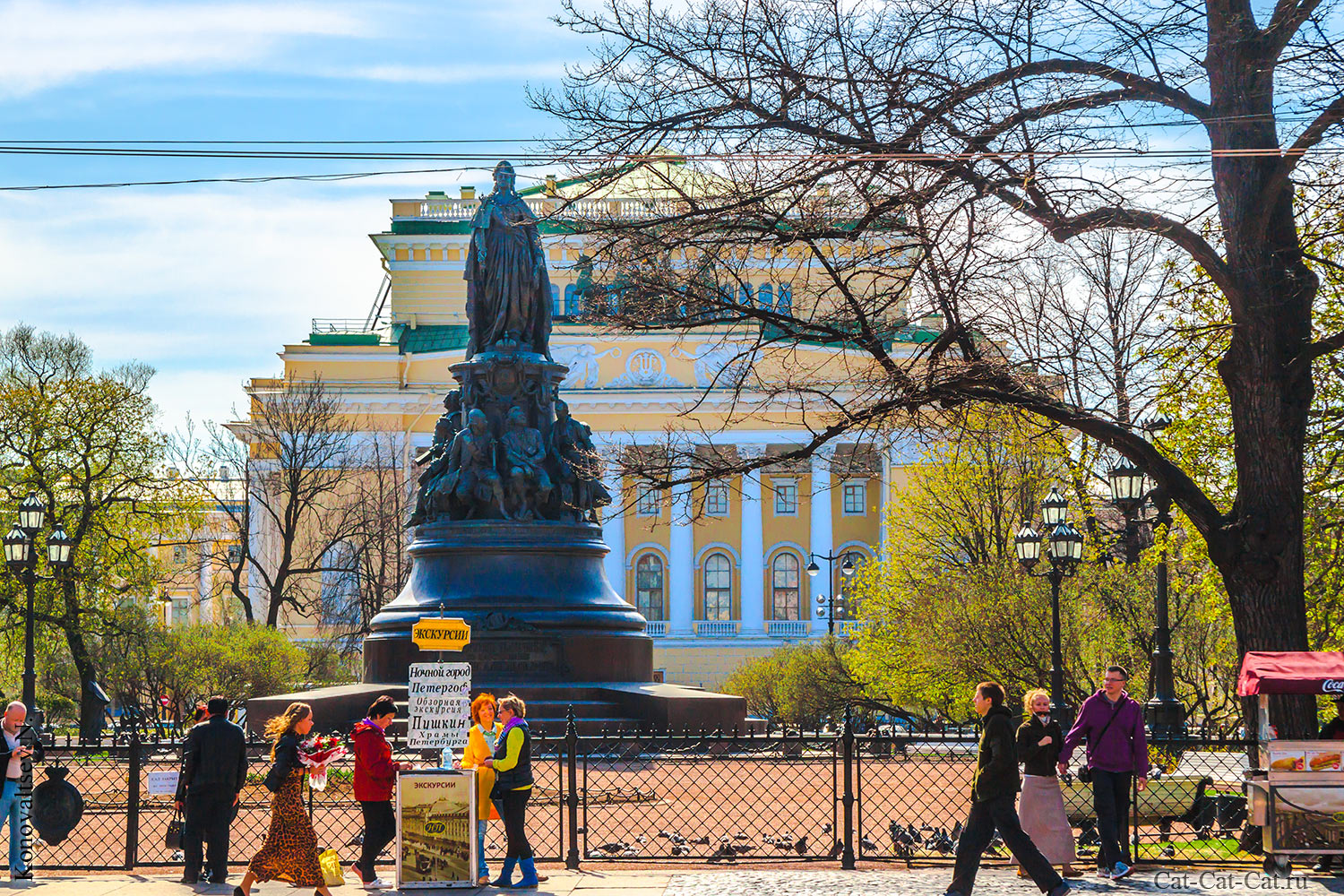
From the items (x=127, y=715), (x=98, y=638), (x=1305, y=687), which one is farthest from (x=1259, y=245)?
(x=98, y=638)

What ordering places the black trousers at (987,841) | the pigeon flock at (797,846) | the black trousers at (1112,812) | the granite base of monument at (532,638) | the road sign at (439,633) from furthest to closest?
the granite base of monument at (532,638) < the pigeon flock at (797,846) < the road sign at (439,633) < the black trousers at (1112,812) < the black trousers at (987,841)

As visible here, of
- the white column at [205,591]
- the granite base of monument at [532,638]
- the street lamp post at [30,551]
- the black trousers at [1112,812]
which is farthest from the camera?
the white column at [205,591]

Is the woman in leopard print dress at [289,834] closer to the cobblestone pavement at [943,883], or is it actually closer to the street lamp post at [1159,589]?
the cobblestone pavement at [943,883]

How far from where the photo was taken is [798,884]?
12164 millimetres

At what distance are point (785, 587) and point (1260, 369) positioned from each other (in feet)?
208

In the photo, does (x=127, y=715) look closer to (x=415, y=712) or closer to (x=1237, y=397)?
(x=415, y=712)

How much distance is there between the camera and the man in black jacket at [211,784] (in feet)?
40.7

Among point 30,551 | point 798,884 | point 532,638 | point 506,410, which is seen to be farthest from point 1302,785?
point 30,551

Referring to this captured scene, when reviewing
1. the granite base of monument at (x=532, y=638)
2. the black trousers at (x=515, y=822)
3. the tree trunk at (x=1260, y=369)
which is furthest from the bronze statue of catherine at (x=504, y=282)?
the black trousers at (x=515, y=822)

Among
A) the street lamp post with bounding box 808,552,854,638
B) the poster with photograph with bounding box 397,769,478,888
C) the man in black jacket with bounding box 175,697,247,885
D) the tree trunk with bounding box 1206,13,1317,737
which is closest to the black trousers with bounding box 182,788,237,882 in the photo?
the man in black jacket with bounding box 175,697,247,885

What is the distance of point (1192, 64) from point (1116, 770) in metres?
5.62

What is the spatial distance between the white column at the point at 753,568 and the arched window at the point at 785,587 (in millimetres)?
1560

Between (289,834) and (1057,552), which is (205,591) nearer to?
(1057,552)

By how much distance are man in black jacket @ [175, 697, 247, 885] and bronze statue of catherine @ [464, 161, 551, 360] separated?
487 inches
